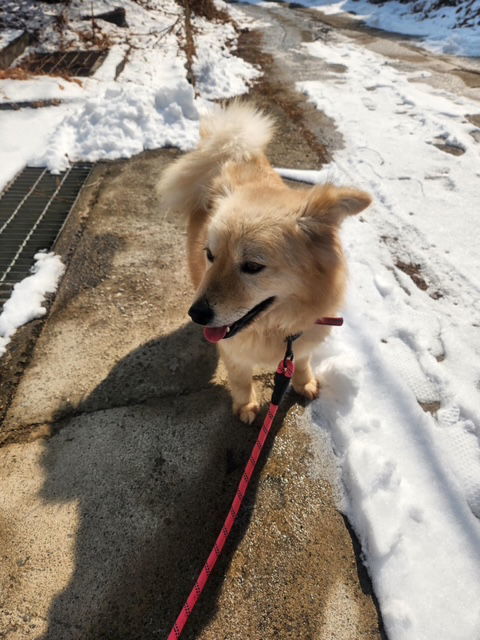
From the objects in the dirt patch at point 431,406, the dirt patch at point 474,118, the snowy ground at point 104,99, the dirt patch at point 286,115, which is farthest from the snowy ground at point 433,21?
the dirt patch at point 431,406

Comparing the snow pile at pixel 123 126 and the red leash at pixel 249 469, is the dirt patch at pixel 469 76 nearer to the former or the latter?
the snow pile at pixel 123 126

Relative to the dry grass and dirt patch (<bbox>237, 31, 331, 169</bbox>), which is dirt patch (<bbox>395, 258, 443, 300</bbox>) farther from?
the dry grass

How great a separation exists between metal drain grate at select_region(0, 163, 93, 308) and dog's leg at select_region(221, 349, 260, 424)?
6.27 feet

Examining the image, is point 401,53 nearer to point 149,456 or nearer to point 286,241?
point 286,241

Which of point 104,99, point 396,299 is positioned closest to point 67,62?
point 104,99

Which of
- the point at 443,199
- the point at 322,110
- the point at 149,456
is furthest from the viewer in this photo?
the point at 322,110

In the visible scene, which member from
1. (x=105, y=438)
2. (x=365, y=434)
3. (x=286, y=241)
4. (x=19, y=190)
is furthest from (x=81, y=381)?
(x=19, y=190)

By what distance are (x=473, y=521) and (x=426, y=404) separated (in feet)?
2.12

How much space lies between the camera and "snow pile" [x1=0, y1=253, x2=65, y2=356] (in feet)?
8.48

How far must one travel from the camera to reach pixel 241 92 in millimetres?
6320

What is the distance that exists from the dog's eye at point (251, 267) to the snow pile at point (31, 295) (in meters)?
1.81

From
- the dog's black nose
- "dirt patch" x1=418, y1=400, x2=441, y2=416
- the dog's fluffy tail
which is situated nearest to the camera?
the dog's black nose

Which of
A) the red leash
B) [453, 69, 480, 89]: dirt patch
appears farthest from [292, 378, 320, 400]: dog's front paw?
[453, 69, 480, 89]: dirt patch

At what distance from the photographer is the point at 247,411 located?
214 centimetres
